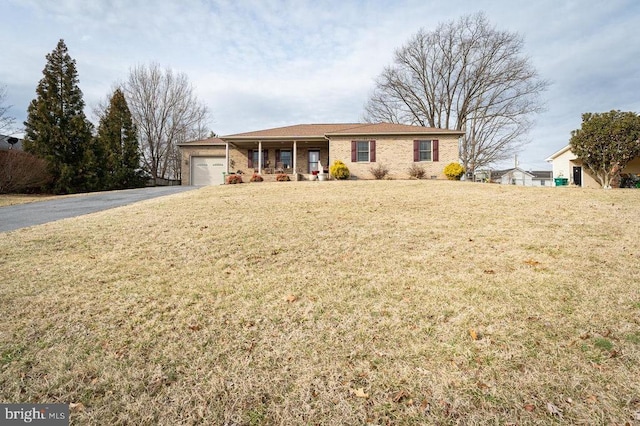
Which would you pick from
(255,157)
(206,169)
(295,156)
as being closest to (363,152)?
(295,156)

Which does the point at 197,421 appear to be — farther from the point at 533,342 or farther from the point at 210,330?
the point at 533,342

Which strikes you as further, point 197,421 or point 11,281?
point 11,281

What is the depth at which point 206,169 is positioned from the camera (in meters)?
23.8

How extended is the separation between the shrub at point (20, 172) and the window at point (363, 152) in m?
17.3

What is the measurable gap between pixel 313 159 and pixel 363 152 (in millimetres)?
3773

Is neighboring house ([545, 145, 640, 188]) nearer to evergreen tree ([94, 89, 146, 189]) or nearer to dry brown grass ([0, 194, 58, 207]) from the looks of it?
dry brown grass ([0, 194, 58, 207])

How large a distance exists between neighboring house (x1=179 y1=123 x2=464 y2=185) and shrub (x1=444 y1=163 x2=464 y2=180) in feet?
1.67

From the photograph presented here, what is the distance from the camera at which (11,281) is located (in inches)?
171

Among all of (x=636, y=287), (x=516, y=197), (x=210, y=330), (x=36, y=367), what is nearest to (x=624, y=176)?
(x=516, y=197)

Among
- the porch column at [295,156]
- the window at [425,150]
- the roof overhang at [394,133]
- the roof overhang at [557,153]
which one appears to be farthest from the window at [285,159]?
the roof overhang at [557,153]

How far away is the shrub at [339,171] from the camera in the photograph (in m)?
18.6

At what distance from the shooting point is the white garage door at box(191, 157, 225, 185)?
23.7 m

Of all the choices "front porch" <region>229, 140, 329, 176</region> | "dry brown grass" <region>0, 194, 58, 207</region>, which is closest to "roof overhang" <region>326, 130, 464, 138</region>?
"front porch" <region>229, 140, 329, 176</region>

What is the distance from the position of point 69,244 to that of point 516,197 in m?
12.4
